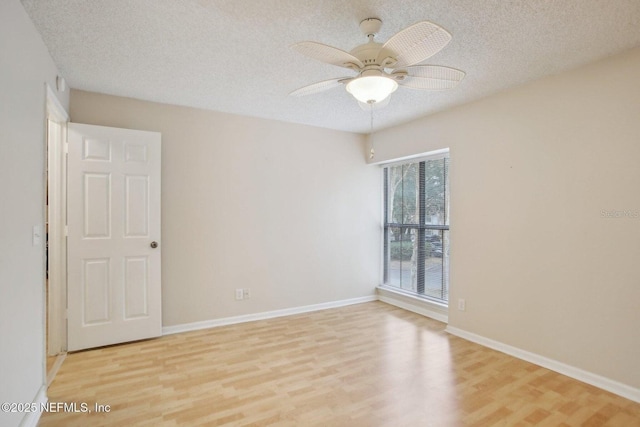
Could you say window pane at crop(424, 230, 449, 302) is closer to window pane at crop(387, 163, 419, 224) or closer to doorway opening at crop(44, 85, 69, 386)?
window pane at crop(387, 163, 419, 224)

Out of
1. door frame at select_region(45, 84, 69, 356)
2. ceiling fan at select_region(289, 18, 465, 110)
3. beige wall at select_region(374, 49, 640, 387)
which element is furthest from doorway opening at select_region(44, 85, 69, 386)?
beige wall at select_region(374, 49, 640, 387)

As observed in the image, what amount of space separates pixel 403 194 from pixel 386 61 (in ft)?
9.86

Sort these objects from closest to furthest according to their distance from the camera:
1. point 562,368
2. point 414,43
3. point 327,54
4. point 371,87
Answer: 1. point 414,43
2. point 327,54
3. point 371,87
4. point 562,368

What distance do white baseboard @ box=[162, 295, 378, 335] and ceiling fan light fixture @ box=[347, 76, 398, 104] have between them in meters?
2.99

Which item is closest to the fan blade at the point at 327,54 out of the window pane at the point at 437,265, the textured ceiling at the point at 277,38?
the textured ceiling at the point at 277,38

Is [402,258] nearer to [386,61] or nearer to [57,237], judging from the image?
[386,61]

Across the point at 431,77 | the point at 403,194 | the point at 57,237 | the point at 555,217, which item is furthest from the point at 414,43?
the point at 57,237

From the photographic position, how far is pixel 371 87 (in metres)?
1.98

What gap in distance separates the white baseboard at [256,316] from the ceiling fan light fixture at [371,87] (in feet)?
9.82

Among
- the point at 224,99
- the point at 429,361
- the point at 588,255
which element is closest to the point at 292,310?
the point at 429,361

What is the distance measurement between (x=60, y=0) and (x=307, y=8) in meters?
1.38

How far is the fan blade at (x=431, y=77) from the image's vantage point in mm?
1974

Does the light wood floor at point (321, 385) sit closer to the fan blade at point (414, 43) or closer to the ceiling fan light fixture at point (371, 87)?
the ceiling fan light fixture at point (371, 87)

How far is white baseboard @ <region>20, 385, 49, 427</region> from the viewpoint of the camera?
73.6 inches
